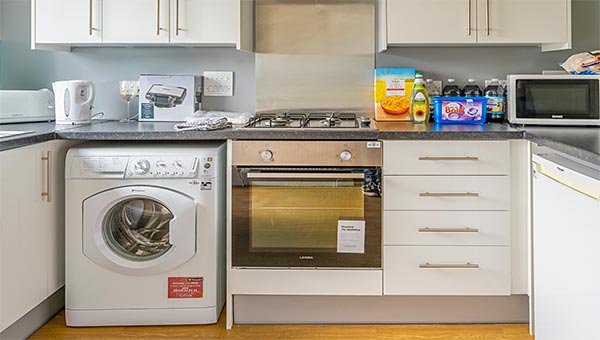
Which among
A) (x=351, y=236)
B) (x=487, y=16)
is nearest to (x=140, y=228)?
(x=351, y=236)

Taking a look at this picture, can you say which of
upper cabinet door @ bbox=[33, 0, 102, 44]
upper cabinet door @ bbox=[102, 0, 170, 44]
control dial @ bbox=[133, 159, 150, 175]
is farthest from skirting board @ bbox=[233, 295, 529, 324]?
upper cabinet door @ bbox=[33, 0, 102, 44]

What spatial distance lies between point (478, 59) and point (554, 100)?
0.57 metres

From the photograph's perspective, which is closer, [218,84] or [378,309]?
[378,309]

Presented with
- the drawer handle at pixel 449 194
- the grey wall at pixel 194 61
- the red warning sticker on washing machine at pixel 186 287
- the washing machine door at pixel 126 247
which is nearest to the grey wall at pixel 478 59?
the grey wall at pixel 194 61

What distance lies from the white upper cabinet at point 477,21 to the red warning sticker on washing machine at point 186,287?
1428 mm

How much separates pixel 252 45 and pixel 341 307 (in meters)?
1.46

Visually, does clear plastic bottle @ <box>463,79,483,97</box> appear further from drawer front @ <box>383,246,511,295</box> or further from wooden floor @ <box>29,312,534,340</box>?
wooden floor @ <box>29,312,534,340</box>

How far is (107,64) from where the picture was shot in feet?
10.3

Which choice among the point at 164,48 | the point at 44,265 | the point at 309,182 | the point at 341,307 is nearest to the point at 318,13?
the point at 164,48

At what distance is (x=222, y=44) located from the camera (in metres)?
2.85

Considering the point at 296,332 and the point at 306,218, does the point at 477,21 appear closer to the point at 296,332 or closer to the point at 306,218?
the point at 306,218

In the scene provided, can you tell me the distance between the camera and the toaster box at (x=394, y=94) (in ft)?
9.91

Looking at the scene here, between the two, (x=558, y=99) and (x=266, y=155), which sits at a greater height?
(x=558, y=99)

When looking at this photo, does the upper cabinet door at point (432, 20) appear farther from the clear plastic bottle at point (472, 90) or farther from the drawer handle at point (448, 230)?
the drawer handle at point (448, 230)
